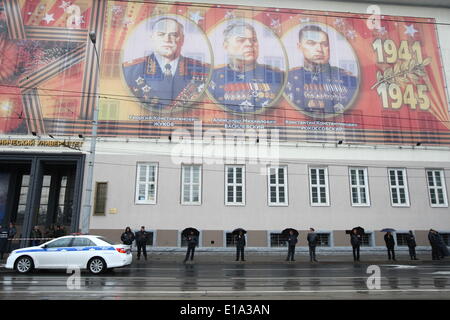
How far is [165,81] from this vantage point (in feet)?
77.4

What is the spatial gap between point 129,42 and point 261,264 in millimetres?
17918

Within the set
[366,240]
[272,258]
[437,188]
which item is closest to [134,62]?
[272,258]

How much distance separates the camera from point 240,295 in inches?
326

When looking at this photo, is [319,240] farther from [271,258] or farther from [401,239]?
[401,239]

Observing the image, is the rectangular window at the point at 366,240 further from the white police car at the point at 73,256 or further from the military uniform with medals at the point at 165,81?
the white police car at the point at 73,256

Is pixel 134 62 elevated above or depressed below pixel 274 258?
above

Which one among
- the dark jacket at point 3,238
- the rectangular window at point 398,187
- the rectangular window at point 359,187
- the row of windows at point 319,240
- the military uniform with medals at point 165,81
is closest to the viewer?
the dark jacket at point 3,238

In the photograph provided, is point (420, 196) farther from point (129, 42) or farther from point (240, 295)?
point (129, 42)

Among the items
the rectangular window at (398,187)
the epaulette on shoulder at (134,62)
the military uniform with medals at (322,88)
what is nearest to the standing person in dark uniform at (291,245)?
the rectangular window at (398,187)

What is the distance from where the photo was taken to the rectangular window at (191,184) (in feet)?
72.5

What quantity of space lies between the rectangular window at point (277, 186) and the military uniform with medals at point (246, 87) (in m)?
4.61

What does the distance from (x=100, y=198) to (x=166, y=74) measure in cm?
971

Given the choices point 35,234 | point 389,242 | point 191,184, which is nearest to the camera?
point 389,242

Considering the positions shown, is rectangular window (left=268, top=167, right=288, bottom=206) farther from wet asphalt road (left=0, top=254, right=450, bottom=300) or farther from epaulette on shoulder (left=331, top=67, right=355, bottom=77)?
wet asphalt road (left=0, top=254, right=450, bottom=300)
